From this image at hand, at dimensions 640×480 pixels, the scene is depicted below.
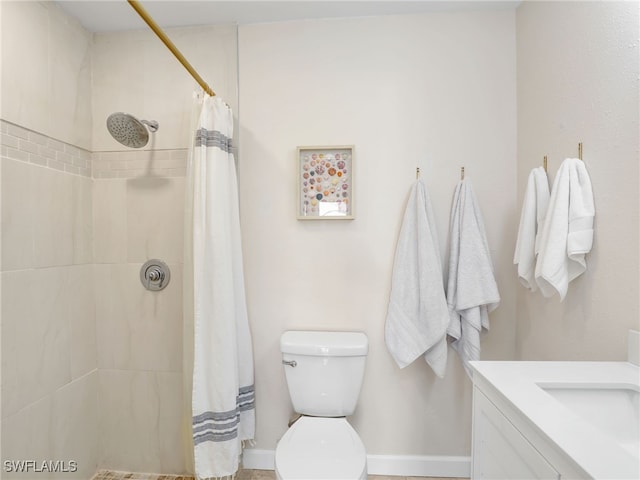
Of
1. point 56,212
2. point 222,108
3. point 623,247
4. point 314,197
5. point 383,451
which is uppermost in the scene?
point 222,108

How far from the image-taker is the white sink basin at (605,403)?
79cm

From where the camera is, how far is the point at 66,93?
1.18m

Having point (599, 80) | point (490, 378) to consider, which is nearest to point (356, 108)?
point (599, 80)

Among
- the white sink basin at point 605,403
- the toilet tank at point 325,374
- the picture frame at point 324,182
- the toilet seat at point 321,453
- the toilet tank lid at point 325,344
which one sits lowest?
the toilet seat at point 321,453

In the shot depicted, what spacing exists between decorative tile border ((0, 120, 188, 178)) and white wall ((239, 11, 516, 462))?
368 mm

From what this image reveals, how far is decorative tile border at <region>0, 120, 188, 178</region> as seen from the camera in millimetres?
1080

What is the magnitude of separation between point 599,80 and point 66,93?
190cm

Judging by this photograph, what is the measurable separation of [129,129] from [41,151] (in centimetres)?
31

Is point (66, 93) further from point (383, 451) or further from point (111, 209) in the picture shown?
point (383, 451)

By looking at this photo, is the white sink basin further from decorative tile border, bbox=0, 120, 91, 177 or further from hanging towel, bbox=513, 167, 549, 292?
decorative tile border, bbox=0, 120, 91, 177

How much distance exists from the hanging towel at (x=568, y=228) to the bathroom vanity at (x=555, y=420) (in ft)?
0.98

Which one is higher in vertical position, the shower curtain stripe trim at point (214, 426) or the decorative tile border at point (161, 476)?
the shower curtain stripe trim at point (214, 426)

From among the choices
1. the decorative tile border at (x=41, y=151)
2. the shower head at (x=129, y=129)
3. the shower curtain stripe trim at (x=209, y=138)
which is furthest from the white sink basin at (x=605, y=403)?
the decorative tile border at (x=41, y=151)

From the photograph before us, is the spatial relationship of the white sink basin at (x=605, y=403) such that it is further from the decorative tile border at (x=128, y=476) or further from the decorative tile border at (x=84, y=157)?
the decorative tile border at (x=128, y=476)
